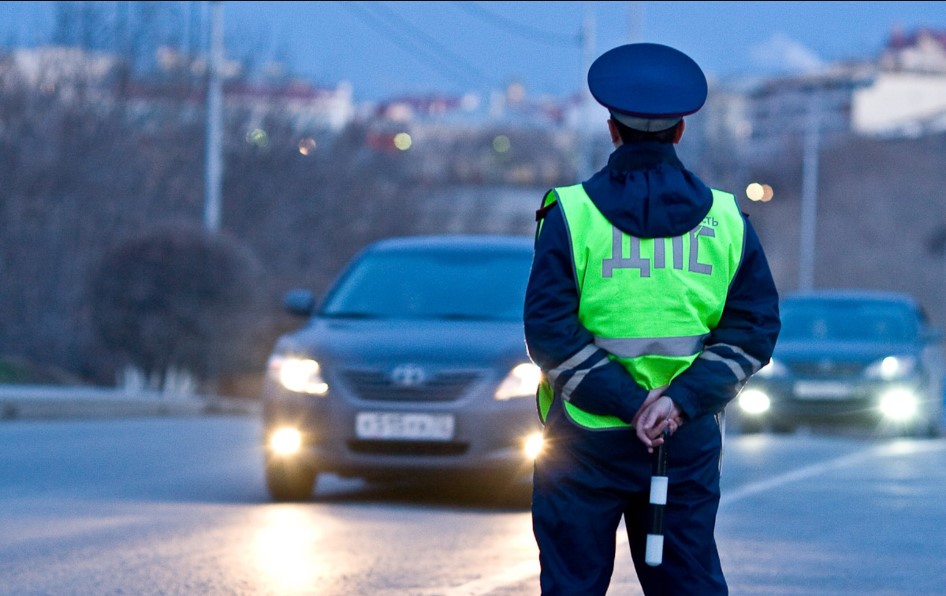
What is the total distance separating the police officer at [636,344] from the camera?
4.20 meters

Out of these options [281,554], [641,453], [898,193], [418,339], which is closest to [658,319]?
[641,453]

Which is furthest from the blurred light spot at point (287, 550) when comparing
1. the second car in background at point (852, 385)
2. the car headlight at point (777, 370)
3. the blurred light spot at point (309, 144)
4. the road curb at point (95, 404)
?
the blurred light spot at point (309, 144)

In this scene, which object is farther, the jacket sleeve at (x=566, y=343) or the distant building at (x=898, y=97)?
the distant building at (x=898, y=97)

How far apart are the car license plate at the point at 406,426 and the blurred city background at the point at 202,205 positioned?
1191 centimetres

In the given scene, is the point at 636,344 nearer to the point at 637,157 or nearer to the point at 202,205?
the point at 637,157

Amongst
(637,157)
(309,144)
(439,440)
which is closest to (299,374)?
(439,440)

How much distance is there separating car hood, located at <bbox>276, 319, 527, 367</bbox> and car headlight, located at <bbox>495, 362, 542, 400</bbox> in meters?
0.07

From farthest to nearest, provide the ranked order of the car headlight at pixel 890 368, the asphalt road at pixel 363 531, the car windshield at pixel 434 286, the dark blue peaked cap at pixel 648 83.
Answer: the car headlight at pixel 890 368 < the car windshield at pixel 434 286 < the asphalt road at pixel 363 531 < the dark blue peaked cap at pixel 648 83

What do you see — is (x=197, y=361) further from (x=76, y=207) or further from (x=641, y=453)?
(x=641, y=453)

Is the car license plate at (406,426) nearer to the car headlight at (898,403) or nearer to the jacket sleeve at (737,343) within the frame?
the jacket sleeve at (737,343)

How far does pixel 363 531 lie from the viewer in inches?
363

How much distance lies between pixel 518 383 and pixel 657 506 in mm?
6053

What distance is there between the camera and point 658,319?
167 inches

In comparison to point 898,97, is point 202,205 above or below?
below
